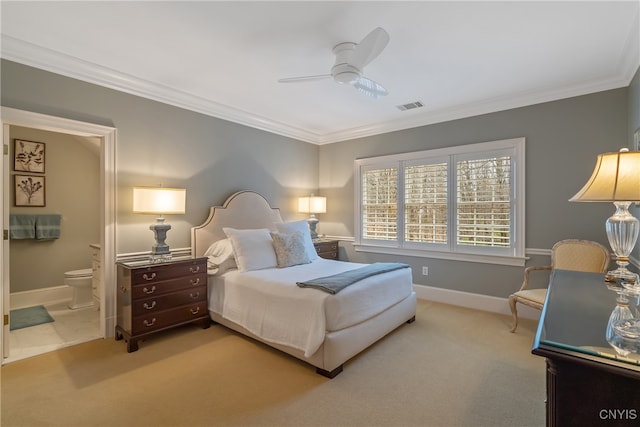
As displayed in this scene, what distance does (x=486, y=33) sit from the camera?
2.45m

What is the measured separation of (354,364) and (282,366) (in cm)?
61

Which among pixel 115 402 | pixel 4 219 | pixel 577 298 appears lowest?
pixel 115 402

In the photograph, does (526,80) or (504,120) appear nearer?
(526,80)

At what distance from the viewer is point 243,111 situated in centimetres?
434

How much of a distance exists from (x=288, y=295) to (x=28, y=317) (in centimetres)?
351

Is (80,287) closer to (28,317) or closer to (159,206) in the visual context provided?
(28,317)

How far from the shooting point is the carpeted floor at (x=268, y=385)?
1.96 meters

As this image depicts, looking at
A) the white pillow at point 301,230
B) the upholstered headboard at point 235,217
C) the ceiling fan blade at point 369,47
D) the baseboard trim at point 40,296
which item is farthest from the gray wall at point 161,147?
the ceiling fan blade at point 369,47

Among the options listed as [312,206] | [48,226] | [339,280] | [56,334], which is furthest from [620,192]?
[48,226]

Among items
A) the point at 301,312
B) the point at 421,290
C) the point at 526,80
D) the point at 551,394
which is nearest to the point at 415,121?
the point at 526,80

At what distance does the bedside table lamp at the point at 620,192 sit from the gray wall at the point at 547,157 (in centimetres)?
229

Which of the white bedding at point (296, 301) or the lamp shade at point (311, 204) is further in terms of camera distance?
the lamp shade at point (311, 204)

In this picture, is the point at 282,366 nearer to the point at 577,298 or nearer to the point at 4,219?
the point at 577,298

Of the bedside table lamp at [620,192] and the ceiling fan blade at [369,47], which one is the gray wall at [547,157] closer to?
the bedside table lamp at [620,192]
